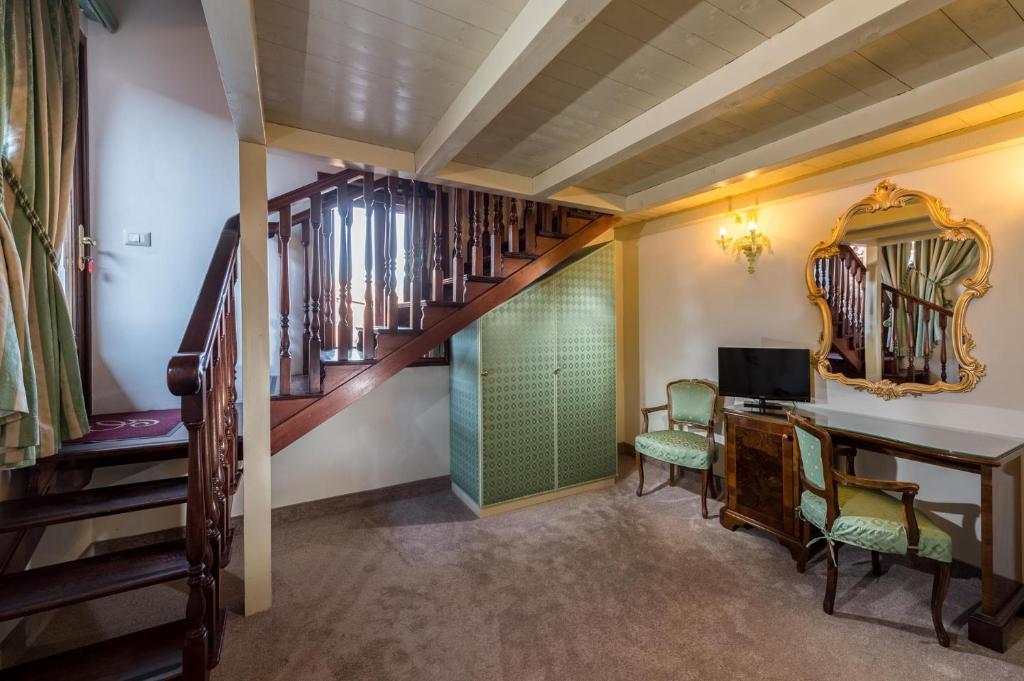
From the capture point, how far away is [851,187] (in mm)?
2795

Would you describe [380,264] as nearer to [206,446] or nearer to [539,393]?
[206,446]

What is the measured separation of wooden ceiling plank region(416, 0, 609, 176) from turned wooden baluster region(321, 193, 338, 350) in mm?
751

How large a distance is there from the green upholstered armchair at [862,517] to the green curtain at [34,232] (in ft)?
11.0

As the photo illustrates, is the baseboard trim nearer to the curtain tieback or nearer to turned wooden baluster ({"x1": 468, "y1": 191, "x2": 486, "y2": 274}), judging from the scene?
turned wooden baluster ({"x1": 468, "y1": 191, "x2": 486, "y2": 274})

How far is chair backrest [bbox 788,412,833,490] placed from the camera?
2111 mm

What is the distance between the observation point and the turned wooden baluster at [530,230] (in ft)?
10.3

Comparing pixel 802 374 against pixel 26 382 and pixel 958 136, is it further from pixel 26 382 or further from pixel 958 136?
pixel 26 382

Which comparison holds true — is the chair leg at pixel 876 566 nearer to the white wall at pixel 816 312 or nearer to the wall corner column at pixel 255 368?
the white wall at pixel 816 312

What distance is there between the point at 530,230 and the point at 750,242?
1725 millimetres

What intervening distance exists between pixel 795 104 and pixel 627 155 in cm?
83

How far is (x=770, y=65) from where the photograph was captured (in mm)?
1636

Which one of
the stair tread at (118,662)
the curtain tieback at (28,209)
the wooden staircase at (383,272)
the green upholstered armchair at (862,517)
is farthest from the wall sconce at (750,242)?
the curtain tieback at (28,209)

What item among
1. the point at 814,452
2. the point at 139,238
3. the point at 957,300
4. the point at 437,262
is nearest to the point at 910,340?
the point at 957,300

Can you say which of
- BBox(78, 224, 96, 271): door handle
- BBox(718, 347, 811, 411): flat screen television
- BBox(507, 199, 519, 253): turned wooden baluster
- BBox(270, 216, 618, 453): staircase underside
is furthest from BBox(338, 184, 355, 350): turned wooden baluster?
BBox(718, 347, 811, 411): flat screen television
